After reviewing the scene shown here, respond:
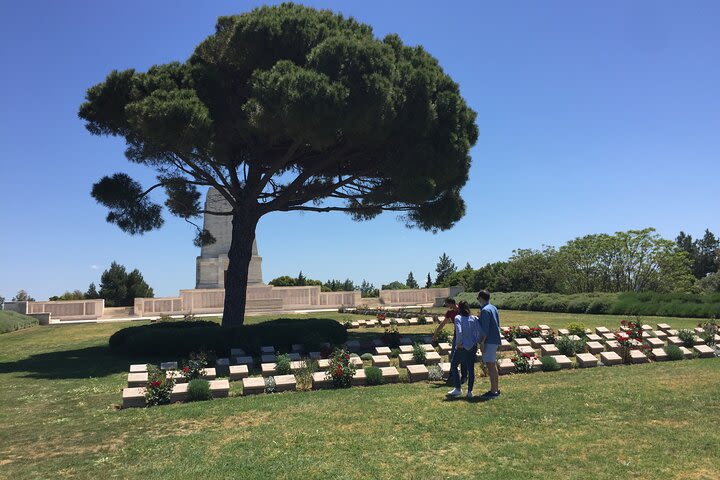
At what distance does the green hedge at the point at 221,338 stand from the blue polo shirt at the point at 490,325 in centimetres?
651

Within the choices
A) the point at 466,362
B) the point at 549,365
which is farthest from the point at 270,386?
the point at 549,365

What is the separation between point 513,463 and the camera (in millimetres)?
5047

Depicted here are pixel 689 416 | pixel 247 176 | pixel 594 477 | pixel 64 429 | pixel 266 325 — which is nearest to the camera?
pixel 594 477

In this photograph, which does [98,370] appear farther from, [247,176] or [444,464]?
[444,464]

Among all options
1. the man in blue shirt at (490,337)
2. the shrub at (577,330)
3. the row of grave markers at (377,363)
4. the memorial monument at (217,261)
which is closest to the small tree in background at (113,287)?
the memorial monument at (217,261)

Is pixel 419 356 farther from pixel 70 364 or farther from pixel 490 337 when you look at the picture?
pixel 70 364

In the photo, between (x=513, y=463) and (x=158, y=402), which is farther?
(x=158, y=402)

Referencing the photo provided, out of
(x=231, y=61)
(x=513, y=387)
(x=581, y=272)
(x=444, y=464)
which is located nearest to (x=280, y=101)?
(x=231, y=61)

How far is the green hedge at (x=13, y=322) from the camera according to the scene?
23.5 meters

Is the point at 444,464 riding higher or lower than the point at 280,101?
lower

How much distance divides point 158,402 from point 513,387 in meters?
5.44

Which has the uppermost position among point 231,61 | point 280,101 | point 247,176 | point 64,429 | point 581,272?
point 231,61

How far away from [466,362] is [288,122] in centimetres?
750

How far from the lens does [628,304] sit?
23391 millimetres
